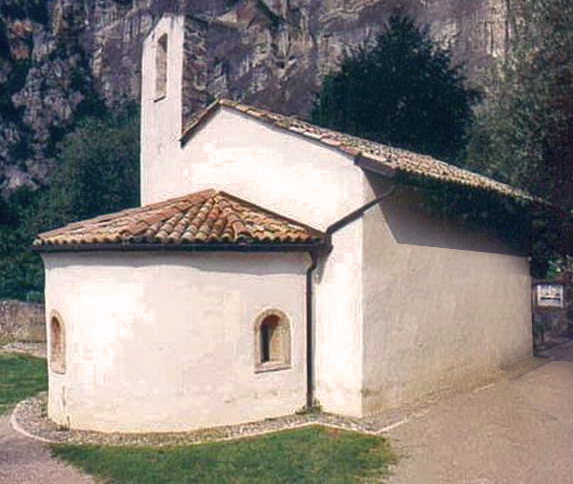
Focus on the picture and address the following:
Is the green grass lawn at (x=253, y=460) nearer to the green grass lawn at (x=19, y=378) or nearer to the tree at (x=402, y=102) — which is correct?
the green grass lawn at (x=19, y=378)

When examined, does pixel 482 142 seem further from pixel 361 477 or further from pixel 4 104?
pixel 4 104

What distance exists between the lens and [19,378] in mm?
13367

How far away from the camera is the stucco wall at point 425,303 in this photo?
891cm

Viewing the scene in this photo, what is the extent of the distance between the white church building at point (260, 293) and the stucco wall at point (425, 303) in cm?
4

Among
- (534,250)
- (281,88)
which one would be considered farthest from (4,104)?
(534,250)

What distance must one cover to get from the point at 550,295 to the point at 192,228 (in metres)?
11.6

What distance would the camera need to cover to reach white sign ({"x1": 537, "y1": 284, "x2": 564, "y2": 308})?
617 inches

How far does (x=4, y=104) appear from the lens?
4150 cm

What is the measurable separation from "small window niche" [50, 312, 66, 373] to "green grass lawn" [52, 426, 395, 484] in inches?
62.5

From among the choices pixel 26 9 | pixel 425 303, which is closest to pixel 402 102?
pixel 425 303

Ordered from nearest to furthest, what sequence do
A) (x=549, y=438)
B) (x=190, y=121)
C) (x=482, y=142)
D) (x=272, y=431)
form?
(x=549, y=438), (x=272, y=431), (x=190, y=121), (x=482, y=142)

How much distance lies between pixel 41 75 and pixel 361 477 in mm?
44206

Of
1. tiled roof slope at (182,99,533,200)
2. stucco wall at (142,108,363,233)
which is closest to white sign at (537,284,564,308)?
tiled roof slope at (182,99,533,200)

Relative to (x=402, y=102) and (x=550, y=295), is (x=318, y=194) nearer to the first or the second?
(x=550, y=295)
